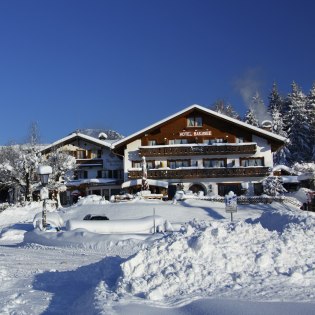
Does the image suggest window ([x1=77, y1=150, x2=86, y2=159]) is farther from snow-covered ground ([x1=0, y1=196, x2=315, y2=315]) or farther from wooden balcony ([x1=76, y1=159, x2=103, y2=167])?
snow-covered ground ([x1=0, y1=196, x2=315, y2=315])

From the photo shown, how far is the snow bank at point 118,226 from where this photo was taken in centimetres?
2220

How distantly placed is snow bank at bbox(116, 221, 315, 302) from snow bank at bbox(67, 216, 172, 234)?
1349cm

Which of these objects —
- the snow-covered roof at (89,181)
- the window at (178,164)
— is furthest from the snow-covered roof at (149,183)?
the snow-covered roof at (89,181)

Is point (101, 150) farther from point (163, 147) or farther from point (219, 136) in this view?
point (219, 136)

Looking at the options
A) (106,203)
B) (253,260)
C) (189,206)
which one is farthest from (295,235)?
(106,203)

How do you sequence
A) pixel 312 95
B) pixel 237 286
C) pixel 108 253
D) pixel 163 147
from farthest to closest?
pixel 312 95 → pixel 163 147 → pixel 108 253 → pixel 237 286

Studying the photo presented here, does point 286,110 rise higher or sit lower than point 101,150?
higher

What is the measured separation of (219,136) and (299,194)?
10.4 m

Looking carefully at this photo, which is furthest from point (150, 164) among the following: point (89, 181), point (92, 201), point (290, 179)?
point (290, 179)

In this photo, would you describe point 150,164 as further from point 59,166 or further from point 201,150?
point 59,166

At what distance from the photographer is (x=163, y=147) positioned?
49.4 m

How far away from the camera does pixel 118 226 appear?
22.5 m

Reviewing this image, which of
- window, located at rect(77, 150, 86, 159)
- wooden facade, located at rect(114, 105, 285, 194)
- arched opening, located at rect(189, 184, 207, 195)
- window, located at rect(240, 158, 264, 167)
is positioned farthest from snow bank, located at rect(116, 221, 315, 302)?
window, located at rect(77, 150, 86, 159)

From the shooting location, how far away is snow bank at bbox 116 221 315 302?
7.07 meters
